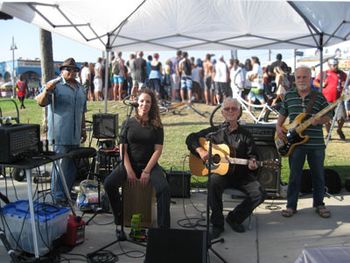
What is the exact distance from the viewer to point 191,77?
15.0 meters

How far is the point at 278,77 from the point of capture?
1204 centimetres

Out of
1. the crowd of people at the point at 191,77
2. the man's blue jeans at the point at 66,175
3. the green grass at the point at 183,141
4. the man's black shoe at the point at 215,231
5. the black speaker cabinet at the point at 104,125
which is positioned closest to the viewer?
the man's black shoe at the point at 215,231

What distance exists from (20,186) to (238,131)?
350 centimetres

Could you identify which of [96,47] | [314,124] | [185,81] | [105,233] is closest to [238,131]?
[314,124]

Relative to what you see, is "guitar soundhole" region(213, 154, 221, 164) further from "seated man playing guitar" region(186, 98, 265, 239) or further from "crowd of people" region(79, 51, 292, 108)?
"crowd of people" region(79, 51, 292, 108)

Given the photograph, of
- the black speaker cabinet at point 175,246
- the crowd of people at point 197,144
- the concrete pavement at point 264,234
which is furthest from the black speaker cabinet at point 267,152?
the black speaker cabinet at point 175,246

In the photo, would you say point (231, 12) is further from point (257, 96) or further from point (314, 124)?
point (257, 96)

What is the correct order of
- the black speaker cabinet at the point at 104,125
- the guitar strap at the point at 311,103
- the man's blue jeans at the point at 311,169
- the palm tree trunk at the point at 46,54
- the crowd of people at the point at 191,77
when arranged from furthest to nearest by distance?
1. the crowd of people at the point at 191,77
2. the palm tree trunk at the point at 46,54
3. the black speaker cabinet at the point at 104,125
4. the man's blue jeans at the point at 311,169
5. the guitar strap at the point at 311,103

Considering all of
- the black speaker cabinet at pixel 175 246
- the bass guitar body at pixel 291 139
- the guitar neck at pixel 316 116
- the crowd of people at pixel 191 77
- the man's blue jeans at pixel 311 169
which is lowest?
the black speaker cabinet at pixel 175 246

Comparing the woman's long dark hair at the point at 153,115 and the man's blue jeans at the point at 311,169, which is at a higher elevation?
the woman's long dark hair at the point at 153,115

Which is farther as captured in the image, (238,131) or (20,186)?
(20,186)

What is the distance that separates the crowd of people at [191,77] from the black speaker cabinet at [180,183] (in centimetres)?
684

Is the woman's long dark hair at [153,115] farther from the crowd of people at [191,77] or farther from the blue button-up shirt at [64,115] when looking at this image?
the crowd of people at [191,77]

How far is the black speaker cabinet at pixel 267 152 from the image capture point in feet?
19.3
